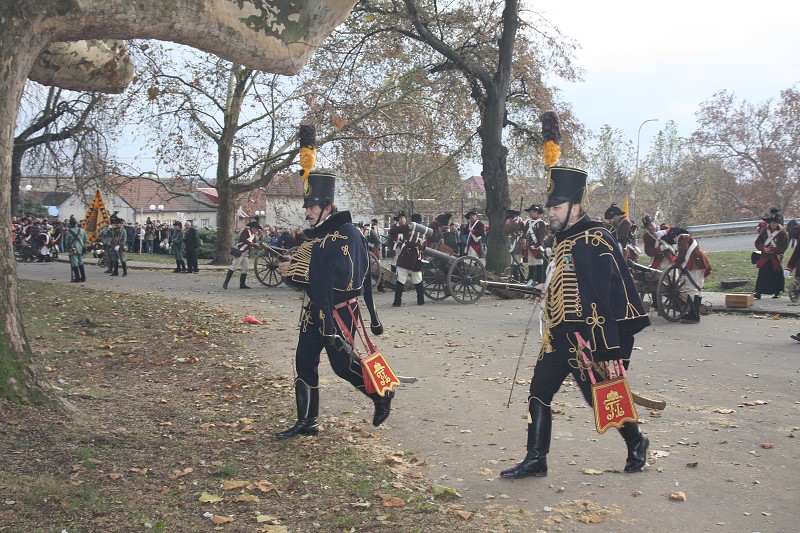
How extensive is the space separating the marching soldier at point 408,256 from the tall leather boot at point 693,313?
544cm

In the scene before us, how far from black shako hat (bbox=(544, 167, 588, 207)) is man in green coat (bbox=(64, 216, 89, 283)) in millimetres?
19054

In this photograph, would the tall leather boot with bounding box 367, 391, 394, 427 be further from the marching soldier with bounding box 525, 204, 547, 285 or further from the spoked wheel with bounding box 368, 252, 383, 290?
the marching soldier with bounding box 525, 204, 547, 285

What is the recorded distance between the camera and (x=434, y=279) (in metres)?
17.8

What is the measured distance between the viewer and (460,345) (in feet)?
38.0

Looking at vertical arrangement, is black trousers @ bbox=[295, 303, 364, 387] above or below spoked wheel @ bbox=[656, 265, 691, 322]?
below

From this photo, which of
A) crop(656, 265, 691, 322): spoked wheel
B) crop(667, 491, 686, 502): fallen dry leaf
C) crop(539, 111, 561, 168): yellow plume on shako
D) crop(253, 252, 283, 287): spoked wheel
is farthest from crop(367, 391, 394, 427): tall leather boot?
crop(253, 252, 283, 287): spoked wheel

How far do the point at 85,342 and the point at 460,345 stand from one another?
519 centimetres

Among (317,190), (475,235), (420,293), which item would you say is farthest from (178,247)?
(317,190)

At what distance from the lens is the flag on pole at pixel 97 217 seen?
28.0 metres

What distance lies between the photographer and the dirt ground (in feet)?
16.2

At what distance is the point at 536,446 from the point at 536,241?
14750 mm

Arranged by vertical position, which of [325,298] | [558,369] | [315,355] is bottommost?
[315,355]

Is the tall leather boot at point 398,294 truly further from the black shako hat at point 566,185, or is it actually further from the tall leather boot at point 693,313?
the black shako hat at point 566,185

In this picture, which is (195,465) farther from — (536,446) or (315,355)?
(536,446)
